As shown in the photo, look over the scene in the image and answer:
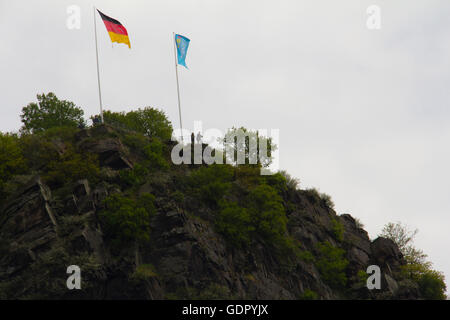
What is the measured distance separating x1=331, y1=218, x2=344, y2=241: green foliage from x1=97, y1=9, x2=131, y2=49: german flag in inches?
1439

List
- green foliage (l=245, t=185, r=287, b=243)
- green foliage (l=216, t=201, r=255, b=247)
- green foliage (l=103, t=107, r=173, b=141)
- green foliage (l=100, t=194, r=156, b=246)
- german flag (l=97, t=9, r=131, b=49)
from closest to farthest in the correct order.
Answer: green foliage (l=100, t=194, r=156, b=246)
green foliage (l=216, t=201, r=255, b=247)
green foliage (l=245, t=185, r=287, b=243)
german flag (l=97, t=9, r=131, b=49)
green foliage (l=103, t=107, r=173, b=141)

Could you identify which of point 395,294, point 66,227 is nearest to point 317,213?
point 395,294

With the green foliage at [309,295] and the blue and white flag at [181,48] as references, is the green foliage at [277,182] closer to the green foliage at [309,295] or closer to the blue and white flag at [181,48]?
the green foliage at [309,295]

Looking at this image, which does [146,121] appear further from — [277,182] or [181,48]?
[277,182]

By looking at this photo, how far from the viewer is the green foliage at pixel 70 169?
54188 mm

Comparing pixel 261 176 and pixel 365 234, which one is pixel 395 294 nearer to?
pixel 365 234

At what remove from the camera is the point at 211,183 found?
5753 cm

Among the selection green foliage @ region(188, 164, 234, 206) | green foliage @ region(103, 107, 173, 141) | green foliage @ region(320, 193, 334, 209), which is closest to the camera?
green foliage @ region(188, 164, 234, 206)

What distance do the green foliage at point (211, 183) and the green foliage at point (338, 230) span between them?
16581 mm

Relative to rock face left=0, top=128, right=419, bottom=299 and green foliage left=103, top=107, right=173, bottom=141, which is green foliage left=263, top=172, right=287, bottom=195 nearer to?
rock face left=0, top=128, right=419, bottom=299

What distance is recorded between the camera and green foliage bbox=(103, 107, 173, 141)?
7912cm

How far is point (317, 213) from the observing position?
227 ft

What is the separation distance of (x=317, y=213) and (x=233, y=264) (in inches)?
823

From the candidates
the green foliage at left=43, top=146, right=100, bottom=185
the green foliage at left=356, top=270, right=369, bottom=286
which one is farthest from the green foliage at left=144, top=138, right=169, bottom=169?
the green foliage at left=356, top=270, right=369, bottom=286
